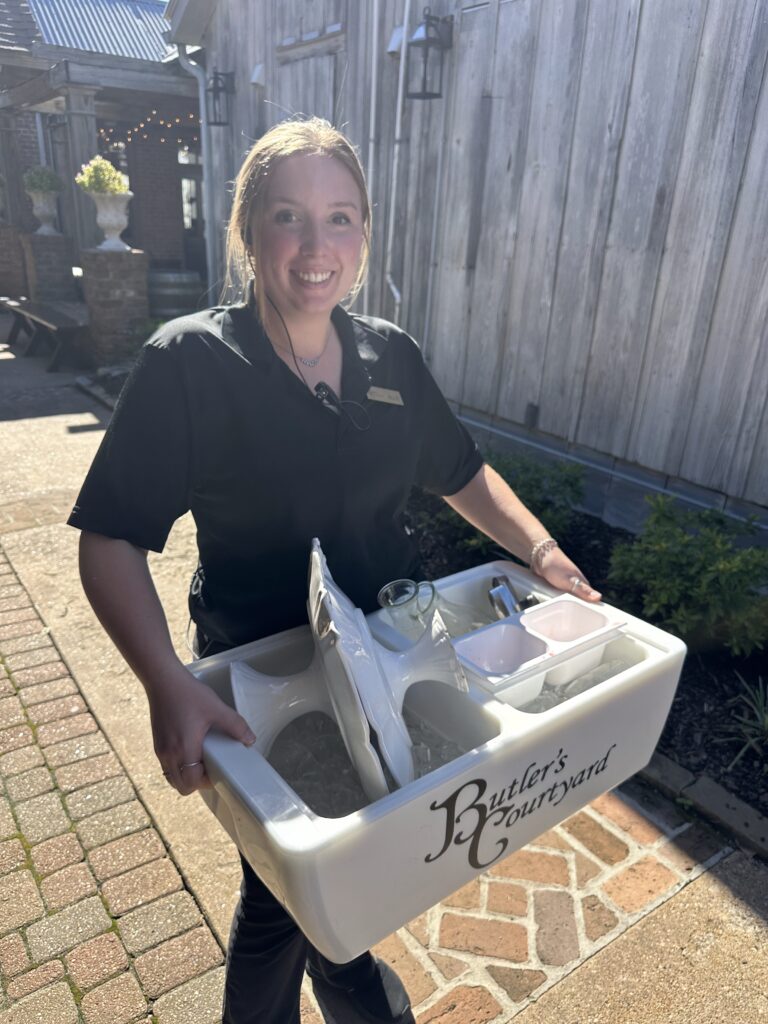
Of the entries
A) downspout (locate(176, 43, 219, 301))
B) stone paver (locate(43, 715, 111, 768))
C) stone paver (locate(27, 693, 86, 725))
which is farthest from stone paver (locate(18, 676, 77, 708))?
downspout (locate(176, 43, 219, 301))

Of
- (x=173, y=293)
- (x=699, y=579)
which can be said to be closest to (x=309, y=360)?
(x=699, y=579)

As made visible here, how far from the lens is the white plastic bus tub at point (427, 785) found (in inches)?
38.6

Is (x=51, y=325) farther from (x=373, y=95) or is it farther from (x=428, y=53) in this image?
(x=428, y=53)

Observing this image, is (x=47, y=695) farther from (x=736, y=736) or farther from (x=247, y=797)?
(x=736, y=736)

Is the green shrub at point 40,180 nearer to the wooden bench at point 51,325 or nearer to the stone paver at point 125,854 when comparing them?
the wooden bench at point 51,325

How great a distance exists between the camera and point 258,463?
1.40 metres

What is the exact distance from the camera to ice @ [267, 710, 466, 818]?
3.90 feet

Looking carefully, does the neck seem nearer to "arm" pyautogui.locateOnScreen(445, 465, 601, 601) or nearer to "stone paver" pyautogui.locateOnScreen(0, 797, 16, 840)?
"arm" pyautogui.locateOnScreen(445, 465, 601, 601)

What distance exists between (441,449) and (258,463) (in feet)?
1.76

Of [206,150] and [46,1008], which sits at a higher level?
[206,150]

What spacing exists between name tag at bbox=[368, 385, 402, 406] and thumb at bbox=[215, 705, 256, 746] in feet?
2.33

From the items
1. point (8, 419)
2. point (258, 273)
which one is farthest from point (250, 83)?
point (258, 273)

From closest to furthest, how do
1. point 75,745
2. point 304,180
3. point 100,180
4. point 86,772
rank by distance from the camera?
1. point 304,180
2. point 86,772
3. point 75,745
4. point 100,180

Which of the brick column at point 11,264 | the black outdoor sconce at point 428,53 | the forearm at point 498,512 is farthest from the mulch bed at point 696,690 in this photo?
the brick column at point 11,264
